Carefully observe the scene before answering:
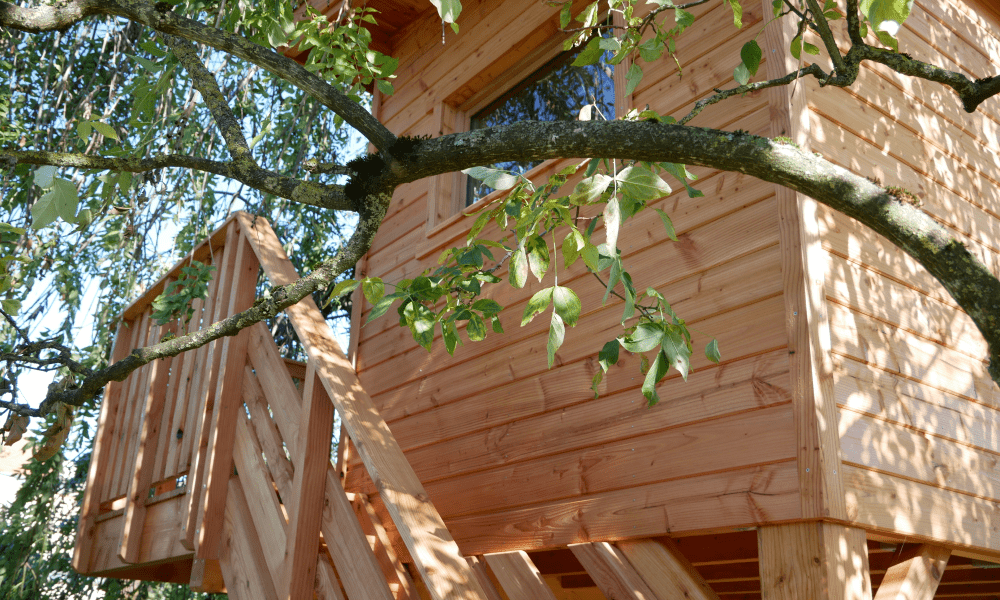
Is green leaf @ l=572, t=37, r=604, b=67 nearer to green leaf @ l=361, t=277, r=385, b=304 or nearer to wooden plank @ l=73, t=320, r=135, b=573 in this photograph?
green leaf @ l=361, t=277, r=385, b=304

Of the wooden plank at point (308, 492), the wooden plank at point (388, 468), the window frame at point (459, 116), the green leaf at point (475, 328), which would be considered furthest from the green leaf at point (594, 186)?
the window frame at point (459, 116)

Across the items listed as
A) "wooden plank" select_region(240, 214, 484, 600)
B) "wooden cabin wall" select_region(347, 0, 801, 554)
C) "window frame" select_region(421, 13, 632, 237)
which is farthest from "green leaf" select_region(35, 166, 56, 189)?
"window frame" select_region(421, 13, 632, 237)

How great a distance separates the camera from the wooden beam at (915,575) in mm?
2268

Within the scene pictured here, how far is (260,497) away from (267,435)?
23 centimetres

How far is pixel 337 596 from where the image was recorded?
7.77 ft

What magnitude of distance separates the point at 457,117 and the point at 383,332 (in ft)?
4.04

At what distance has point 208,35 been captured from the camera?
1.59m

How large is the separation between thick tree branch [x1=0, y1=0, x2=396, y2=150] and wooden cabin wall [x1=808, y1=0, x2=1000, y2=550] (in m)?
1.49

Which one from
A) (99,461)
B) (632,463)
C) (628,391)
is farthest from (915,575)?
(99,461)

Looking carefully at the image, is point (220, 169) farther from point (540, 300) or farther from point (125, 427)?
point (125, 427)

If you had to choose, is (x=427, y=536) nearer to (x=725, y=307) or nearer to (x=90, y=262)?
(x=725, y=307)

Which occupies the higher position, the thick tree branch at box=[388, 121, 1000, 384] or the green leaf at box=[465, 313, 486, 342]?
the green leaf at box=[465, 313, 486, 342]

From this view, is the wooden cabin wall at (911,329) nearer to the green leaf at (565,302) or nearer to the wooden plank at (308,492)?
the green leaf at (565,302)

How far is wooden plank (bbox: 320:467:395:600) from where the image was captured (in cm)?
225
